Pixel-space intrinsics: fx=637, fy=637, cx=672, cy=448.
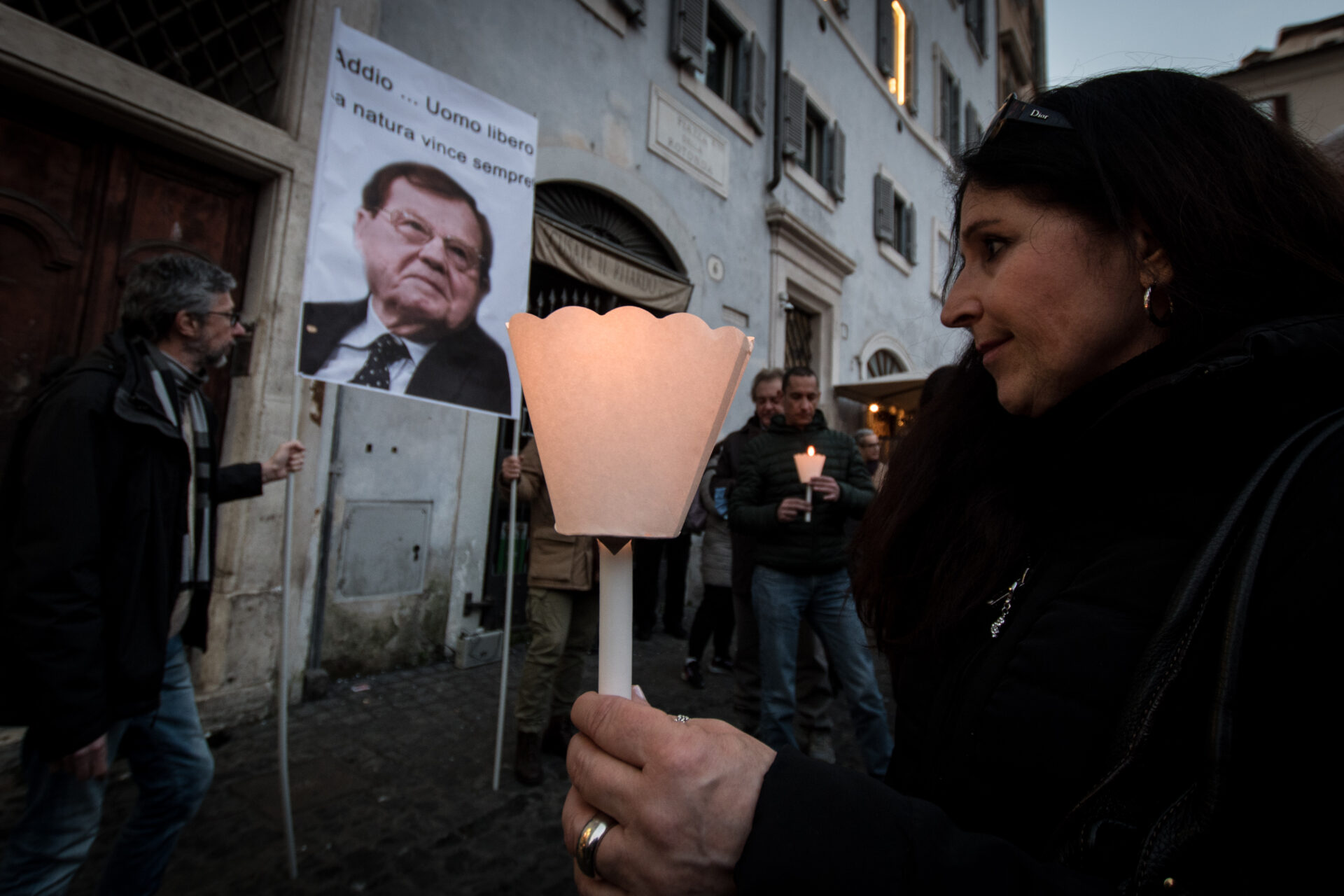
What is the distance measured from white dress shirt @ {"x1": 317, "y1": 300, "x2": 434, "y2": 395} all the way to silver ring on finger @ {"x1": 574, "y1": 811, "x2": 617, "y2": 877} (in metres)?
2.31

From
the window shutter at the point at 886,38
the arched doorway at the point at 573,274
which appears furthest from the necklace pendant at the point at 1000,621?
the window shutter at the point at 886,38

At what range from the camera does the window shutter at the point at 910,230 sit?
1174 cm

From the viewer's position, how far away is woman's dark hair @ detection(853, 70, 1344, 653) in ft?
2.61

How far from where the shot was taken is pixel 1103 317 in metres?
0.84

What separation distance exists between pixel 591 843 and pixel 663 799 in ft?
0.30

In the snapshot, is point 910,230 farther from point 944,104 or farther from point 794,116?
point 794,116

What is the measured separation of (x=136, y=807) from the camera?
1797 millimetres

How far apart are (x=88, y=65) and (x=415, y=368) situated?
2322mm

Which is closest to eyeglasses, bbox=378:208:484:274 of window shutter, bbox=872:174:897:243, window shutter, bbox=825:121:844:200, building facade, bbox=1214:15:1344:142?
window shutter, bbox=825:121:844:200

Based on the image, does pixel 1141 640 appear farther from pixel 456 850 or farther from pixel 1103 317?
pixel 456 850

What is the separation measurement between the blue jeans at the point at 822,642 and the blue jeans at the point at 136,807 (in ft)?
7.11

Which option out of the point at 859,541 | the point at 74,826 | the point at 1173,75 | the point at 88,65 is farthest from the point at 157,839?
the point at 88,65

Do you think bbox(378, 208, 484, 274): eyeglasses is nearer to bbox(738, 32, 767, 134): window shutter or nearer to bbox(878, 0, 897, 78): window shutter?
bbox(738, 32, 767, 134): window shutter

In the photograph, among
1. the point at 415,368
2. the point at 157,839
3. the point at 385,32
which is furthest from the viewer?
the point at 385,32
